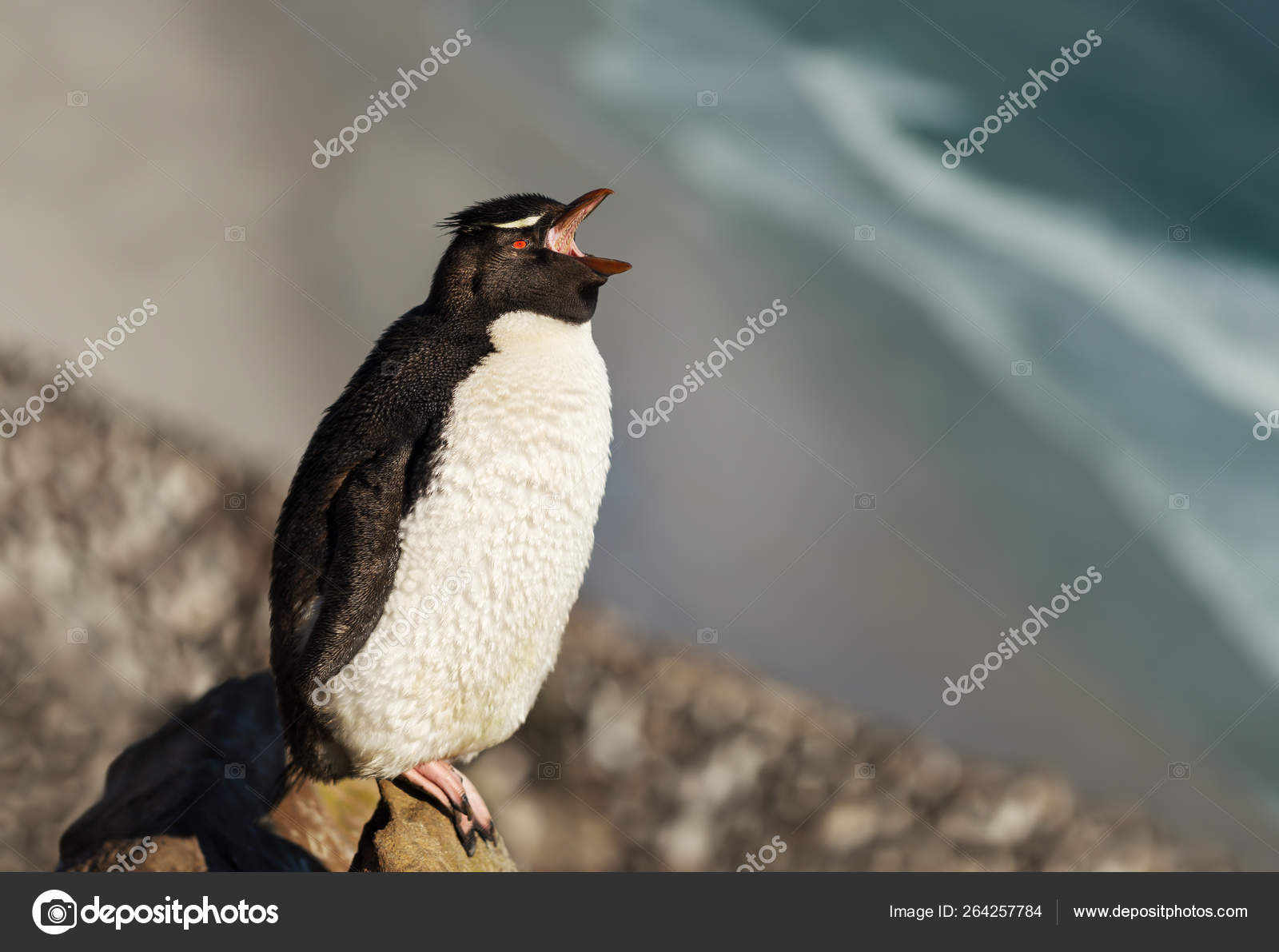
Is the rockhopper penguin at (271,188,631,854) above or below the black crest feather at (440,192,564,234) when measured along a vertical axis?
below

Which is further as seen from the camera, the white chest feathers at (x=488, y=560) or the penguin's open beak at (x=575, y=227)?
the penguin's open beak at (x=575, y=227)

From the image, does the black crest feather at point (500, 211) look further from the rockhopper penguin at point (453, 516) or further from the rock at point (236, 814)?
the rock at point (236, 814)

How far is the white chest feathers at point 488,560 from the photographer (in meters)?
1.75

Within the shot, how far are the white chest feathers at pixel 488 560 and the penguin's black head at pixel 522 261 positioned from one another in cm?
5

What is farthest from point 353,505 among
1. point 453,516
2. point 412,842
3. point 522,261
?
point 412,842

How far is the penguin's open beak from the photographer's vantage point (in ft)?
6.21

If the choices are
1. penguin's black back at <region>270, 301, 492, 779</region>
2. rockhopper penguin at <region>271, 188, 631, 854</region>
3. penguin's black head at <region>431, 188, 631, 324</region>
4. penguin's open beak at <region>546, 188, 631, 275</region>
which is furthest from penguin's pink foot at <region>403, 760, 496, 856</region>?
penguin's open beak at <region>546, 188, 631, 275</region>

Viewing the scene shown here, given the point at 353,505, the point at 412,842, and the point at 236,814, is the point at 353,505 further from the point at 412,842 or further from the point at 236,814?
the point at 236,814
